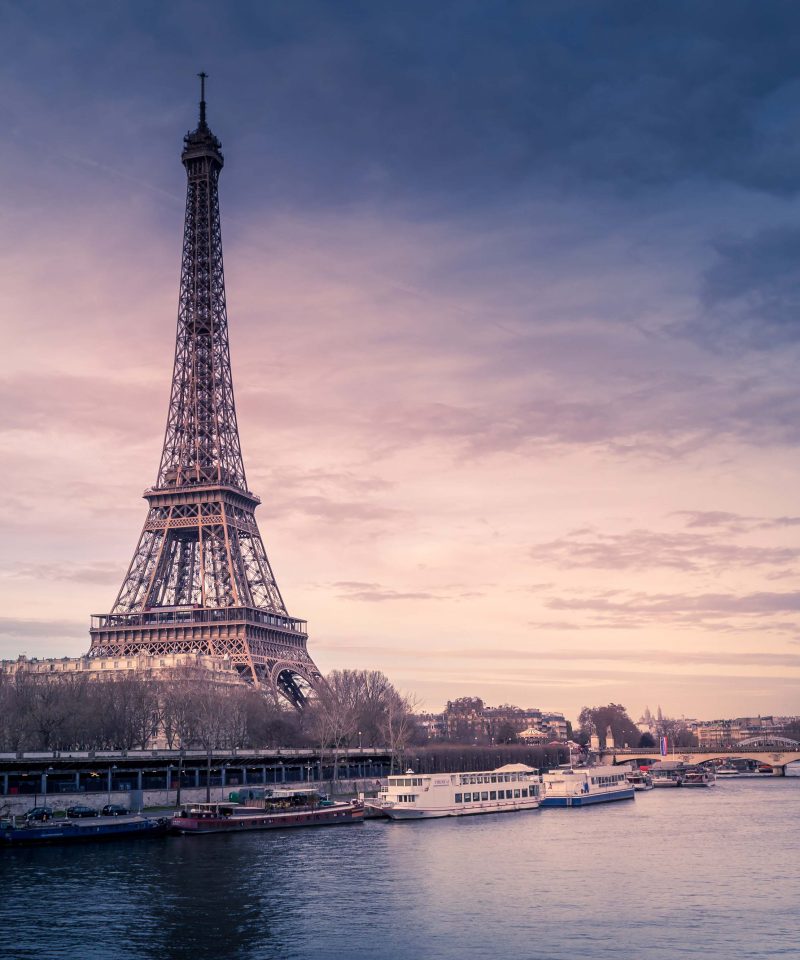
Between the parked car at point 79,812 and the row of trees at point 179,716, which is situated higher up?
the row of trees at point 179,716

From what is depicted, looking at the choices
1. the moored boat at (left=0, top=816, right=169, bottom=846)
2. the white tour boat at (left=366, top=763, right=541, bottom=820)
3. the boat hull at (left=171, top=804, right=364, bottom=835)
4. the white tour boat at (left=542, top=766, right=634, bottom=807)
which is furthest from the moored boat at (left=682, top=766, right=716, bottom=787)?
the moored boat at (left=0, top=816, right=169, bottom=846)

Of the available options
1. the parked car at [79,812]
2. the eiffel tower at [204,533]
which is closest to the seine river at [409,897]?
the parked car at [79,812]

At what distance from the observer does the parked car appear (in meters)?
80.9

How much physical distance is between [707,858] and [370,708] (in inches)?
3557

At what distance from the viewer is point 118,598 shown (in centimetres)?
14725

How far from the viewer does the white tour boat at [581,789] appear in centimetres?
11611

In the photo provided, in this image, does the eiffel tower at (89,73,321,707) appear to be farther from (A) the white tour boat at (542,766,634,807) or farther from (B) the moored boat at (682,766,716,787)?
(B) the moored boat at (682,766,716,787)

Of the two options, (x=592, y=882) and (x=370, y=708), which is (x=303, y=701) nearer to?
(x=370, y=708)

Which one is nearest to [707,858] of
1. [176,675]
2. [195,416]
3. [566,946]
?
[566,946]

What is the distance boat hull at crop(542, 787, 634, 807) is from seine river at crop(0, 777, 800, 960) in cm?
3292

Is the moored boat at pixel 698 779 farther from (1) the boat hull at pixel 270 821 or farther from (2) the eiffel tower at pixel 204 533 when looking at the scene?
(1) the boat hull at pixel 270 821

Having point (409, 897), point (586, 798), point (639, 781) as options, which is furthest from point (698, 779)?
point (409, 897)

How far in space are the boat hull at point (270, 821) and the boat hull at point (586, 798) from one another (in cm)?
2865

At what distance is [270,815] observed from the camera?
85.8m
